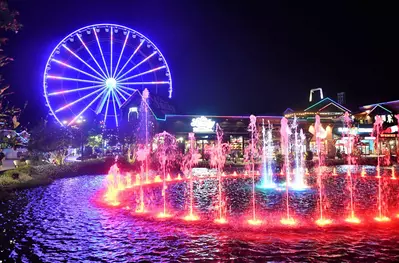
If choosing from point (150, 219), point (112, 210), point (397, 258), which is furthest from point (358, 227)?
point (112, 210)

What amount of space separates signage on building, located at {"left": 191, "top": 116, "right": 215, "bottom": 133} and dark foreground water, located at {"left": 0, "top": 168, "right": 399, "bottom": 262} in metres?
26.4

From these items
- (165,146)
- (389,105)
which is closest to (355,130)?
(389,105)

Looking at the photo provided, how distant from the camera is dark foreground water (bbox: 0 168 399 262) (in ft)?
20.7

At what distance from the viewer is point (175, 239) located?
7418mm

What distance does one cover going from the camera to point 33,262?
6.12 m

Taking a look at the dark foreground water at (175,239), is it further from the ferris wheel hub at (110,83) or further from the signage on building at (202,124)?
the signage on building at (202,124)

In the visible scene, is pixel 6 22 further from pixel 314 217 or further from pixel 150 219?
pixel 314 217

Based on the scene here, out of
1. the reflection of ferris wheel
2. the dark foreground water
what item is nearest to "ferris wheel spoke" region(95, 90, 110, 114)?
the reflection of ferris wheel

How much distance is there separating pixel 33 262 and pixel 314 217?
6.70m

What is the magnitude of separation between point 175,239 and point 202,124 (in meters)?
29.7

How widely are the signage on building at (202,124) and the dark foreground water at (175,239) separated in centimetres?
2645

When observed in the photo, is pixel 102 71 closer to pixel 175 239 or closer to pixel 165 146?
pixel 165 146

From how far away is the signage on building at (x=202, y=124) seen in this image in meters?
36.8

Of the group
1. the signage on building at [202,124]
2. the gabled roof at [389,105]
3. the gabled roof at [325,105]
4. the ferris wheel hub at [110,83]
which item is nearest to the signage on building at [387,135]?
the gabled roof at [325,105]
